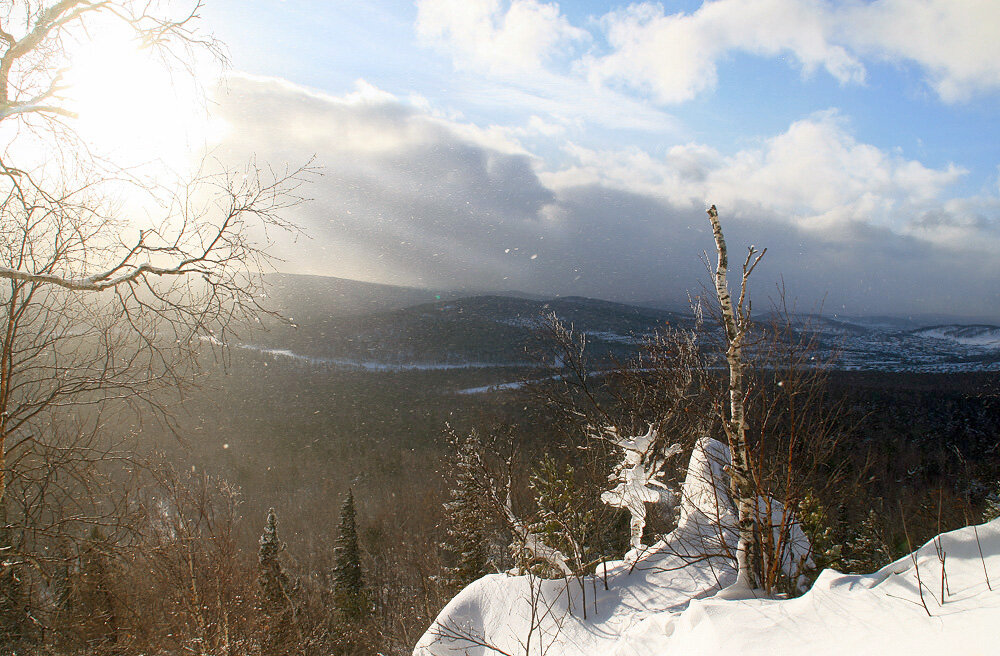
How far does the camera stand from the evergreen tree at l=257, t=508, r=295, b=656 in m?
13.2

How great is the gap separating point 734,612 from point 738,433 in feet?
8.42

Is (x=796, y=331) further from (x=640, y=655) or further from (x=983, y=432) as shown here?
(x=983, y=432)

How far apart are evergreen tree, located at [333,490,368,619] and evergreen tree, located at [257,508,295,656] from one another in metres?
2.36

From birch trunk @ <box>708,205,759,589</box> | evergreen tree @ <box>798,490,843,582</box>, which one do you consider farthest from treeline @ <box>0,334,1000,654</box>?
birch trunk @ <box>708,205,759,589</box>

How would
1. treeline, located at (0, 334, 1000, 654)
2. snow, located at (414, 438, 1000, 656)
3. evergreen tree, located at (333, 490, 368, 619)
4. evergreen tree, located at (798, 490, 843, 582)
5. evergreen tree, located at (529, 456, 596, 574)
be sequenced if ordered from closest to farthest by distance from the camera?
snow, located at (414, 438, 1000, 656) → treeline, located at (0, 334, 1000, 654) → evergreen tree, located at (529, 456, 596, 574) → evergreen tree, located at (798, 490, 843, 582) → evergreen tree, located at (333, 490, 368, 619)

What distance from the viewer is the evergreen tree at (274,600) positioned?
520 inches

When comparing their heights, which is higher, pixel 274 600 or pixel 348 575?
pixel 274 600

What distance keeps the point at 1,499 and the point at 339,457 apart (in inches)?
2445

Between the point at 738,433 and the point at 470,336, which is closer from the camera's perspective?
the point at 738,433

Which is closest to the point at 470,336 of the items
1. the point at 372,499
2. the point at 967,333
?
the point at 372,499

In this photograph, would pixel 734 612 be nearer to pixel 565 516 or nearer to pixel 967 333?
pixel 565 516

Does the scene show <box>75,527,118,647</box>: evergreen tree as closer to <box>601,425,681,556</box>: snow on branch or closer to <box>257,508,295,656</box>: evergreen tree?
<box>257,508,295,656</box>: evergreen tree

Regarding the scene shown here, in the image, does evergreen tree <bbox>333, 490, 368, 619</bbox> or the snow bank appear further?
evergreen tree <bbox>333, 490, 368, 619</bbox>

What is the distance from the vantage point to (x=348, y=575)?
2231 centimetres
